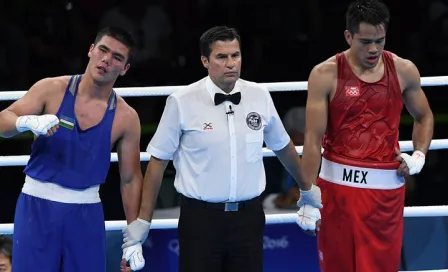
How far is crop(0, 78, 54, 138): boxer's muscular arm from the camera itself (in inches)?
138

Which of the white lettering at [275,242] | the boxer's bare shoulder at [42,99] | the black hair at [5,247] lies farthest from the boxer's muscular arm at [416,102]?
the black hair at [5,247]

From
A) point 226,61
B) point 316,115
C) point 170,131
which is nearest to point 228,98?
point 226,61

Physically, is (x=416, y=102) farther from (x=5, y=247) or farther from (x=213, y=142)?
(x=5, y=247)

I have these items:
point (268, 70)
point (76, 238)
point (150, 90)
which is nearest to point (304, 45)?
point (268, 70)

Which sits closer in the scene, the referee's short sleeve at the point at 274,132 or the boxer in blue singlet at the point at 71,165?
the boxer in blue singlet at the point at 71,165

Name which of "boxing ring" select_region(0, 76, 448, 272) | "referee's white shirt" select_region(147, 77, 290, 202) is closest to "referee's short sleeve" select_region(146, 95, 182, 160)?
"referee's white shirt" select_region(147, 77, 290, 202)

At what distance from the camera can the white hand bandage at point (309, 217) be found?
3.77m

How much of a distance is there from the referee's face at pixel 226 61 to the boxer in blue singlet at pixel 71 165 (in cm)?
34

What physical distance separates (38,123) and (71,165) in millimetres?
275

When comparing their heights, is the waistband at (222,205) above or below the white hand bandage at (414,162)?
below

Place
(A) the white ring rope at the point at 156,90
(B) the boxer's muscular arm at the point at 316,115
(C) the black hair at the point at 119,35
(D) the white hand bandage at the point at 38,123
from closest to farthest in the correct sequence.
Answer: (D) the white hand bandage at the point at 38,123, (C) the black hair at the point at 119,35, (B) the boxer's muscular arm at the point at 316,115, (A) the white ring rope at the point at 156,90

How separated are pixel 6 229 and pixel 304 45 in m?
3.55

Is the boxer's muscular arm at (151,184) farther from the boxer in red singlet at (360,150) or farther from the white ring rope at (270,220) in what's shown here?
the boxer in red singlet at (360,150)

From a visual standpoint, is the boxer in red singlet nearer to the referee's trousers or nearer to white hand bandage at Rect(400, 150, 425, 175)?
white hand bandage at Rect(400, 150, 425, 175)
